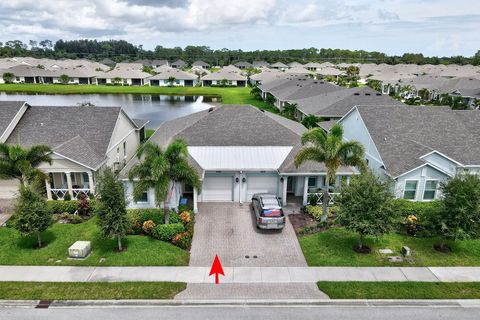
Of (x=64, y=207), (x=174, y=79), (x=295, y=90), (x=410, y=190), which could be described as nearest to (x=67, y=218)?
(x=64, y=207)

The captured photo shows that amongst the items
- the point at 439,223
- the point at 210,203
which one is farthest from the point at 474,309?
the point at 210,203

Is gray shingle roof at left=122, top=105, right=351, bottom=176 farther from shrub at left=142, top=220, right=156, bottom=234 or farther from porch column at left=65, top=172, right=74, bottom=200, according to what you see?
shrub at left=142, top=220, right=156, bottom=234

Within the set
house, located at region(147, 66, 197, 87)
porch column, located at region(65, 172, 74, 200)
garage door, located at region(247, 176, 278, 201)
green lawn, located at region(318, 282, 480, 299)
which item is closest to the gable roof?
porch column, located at region(65, 172, 74, 200)

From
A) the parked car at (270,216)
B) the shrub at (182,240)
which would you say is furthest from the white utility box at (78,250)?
the parked car at (270,216)

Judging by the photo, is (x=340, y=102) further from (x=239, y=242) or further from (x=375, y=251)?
(x=239, y=242)

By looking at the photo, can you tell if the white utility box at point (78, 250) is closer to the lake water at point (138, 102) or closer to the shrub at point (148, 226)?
the shrub at point (148, 226)

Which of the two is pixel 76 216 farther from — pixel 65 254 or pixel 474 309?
pixel 474 309
